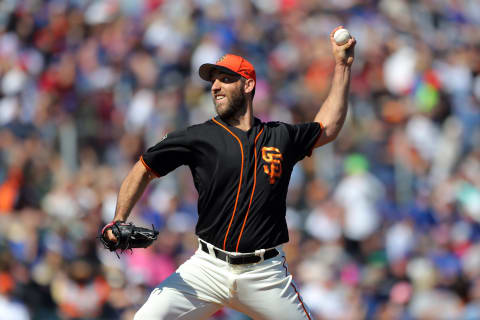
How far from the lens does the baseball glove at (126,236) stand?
492 cm

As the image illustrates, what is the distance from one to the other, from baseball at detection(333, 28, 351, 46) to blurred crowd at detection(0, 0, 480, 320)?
420cm

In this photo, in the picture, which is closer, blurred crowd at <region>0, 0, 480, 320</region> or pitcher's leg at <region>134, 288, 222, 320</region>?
pitcher's leg at <region>134, 288, 222, 320</region>

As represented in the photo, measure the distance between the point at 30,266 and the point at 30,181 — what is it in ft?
4.27

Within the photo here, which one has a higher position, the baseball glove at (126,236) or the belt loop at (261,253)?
the baseball glove at (126,236)

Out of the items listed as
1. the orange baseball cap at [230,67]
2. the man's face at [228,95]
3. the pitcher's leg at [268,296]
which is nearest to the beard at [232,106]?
the man's face at [228,95]

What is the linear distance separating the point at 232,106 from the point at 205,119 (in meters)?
5.03

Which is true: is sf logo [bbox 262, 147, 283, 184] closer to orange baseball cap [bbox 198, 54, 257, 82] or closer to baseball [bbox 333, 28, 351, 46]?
orange baseball cap [bbox 198, 54, 257, 82]

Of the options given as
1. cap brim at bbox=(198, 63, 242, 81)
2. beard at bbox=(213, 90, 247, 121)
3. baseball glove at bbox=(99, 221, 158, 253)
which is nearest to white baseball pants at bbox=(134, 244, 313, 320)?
baseball glove at bbox=(99, 221, 158, 253)

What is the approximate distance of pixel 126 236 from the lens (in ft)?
16.1

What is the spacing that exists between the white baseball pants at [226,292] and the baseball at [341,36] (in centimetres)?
162

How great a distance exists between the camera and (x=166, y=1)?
12.7 meters

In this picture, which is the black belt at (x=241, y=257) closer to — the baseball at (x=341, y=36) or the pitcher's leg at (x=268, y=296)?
the pitcher's leg at (x=268, y=296)

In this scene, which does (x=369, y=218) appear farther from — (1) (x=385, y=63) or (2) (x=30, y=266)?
(2) (x=30, y=266)

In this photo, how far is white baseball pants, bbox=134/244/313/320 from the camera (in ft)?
16.4
